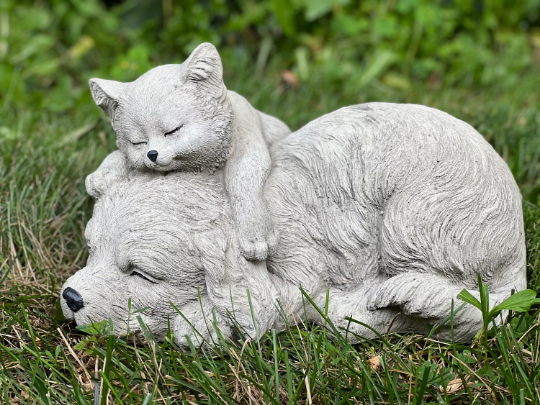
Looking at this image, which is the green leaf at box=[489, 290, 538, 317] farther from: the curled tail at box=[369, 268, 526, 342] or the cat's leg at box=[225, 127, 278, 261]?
the cat's leg at box=[225, 127, 278, 261]

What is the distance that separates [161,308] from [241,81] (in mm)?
2934

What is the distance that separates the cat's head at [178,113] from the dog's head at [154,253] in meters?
0.11

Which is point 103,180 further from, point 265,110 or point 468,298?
point 265,110

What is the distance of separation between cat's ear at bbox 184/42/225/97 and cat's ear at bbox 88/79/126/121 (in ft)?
0.88

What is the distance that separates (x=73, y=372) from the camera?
2137 mm

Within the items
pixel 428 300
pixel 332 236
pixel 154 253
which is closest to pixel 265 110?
pixel 332 236

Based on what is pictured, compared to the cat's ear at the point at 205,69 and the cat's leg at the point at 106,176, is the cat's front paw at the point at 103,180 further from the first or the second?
the cat's ear at the point at 205,69

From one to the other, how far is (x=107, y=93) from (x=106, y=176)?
13.0 inches

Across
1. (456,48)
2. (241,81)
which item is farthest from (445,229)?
(456,48)

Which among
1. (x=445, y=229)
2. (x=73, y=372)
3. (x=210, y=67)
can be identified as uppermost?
(x=210, y=67)

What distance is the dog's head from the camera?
2.25 m

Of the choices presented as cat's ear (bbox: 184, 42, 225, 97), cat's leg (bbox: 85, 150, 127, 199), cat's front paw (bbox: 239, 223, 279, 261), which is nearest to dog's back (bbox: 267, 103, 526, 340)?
cat's front paw (bbox: 239, 223, 279, 261)

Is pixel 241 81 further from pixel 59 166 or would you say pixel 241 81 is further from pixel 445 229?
pixel 445 229

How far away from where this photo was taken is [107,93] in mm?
2309
